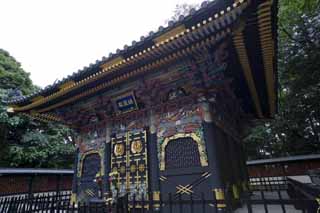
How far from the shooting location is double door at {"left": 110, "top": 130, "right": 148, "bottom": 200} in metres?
6.25

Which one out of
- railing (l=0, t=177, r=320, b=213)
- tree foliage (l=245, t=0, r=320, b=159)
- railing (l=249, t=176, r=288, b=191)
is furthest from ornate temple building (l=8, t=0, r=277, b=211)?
tree foliage (l=245, t=0, r=320, b=159)

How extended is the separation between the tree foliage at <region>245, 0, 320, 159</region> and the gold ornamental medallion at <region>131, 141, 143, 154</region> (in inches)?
514

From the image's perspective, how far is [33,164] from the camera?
1588 centimetres

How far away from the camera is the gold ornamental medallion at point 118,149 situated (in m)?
6.89

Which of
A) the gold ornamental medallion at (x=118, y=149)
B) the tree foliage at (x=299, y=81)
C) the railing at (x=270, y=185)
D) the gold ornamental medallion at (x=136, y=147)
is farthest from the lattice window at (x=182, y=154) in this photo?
the tree foliage at (x=299, y=81)

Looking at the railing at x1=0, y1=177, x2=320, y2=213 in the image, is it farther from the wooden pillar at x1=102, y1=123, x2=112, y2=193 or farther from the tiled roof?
the tiled roof

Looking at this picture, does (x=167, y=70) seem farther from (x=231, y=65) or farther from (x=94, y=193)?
(x=94, y=193)

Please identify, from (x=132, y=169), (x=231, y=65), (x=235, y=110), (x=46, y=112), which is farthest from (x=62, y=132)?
(x=231, y=65)

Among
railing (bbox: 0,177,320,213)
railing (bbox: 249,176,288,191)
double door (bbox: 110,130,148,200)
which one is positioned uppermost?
double door (bbox: 110,130,148,200)

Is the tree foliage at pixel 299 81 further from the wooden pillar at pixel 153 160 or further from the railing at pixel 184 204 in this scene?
the wooden pillar at pixel 153 160

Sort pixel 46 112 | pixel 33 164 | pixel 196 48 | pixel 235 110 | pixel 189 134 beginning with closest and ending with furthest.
A: pixel 196 48 < pixel 189 134 < pixel 46 112 < pixel 235 110 < pixel 33 164

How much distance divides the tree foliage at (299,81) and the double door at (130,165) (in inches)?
514

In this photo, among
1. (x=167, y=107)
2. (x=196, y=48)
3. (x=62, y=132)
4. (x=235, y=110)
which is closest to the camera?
(x=196, y=48)

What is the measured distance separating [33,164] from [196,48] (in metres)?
16.8
